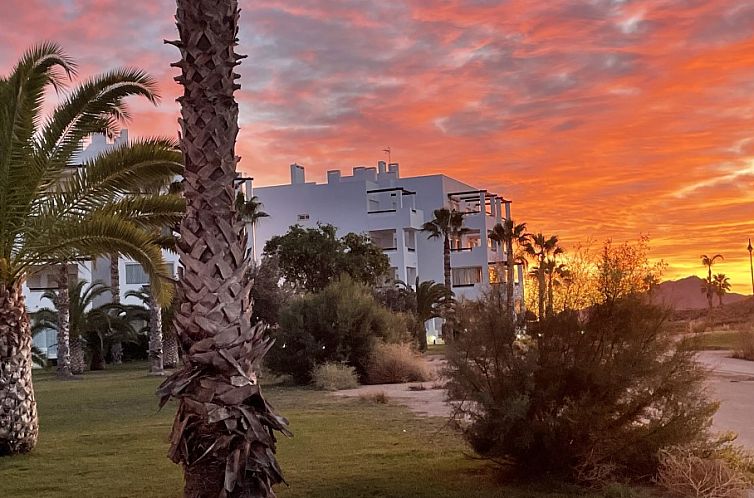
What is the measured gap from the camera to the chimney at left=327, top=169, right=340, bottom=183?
65875 mm

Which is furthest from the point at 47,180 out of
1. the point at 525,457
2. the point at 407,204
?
the point at 407,204

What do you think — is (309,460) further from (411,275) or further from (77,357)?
(411,275)

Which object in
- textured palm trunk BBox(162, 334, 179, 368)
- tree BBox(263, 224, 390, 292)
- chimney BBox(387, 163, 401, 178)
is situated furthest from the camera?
chimney BBox(387, 163, 401, 178)

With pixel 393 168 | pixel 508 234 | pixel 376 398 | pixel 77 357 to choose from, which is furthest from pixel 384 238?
pixel 376 398

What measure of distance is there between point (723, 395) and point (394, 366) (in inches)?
432

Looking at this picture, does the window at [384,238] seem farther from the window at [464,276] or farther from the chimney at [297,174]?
the chimney at [297,174]

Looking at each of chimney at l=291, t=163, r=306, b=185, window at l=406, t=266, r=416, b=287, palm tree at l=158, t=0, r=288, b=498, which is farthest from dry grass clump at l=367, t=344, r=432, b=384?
chimney at l=291, t=163, r=306, b=185

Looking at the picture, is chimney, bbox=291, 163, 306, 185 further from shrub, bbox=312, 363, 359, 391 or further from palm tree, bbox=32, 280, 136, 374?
shrub, bbox=312, 363, 359, 391

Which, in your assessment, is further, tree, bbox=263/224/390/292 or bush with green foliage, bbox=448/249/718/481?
tree, bbox=263/224/390/292

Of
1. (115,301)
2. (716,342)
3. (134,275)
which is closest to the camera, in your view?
(716,342)

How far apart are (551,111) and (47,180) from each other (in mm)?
11231

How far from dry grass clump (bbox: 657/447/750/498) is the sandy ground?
1.44m

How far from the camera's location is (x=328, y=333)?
26547 millimetres

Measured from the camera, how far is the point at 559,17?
592 inches
